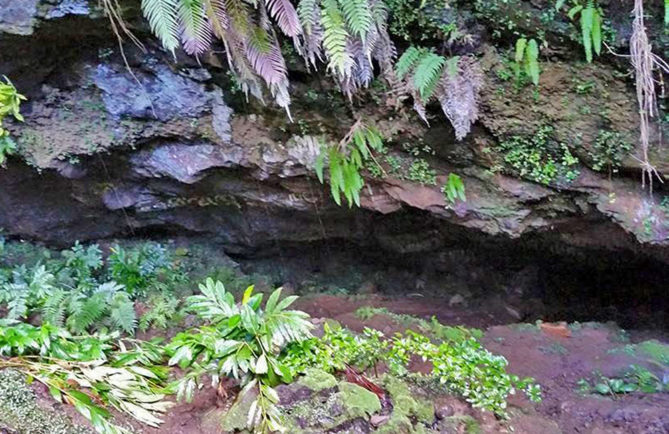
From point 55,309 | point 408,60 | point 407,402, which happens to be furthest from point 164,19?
point 407,402

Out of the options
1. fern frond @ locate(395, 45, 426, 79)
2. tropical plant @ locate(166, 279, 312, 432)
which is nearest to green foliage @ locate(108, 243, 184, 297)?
tropical plant @ locate(166, 279, 312, 432)

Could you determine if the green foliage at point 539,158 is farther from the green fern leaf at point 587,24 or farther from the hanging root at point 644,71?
the green fern leaf at point 587,24

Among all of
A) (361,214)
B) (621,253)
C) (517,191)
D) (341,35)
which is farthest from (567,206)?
(341,35)

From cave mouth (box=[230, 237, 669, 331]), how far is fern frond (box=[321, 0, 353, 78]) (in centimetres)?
344

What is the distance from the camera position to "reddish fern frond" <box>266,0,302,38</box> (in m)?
4.51

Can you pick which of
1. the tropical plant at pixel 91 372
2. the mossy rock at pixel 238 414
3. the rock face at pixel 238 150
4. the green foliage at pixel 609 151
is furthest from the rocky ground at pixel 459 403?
the green foliage at pixel 609 151

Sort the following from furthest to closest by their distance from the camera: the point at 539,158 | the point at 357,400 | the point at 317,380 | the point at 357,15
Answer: the point at 539,158
the point at 357,15
the point at 317,380
the point at 357,400

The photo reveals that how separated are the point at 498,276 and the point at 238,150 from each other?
160 inches

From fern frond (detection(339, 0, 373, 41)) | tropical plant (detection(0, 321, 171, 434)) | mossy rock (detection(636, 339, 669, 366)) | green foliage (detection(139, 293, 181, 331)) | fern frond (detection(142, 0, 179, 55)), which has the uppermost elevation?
fern frond (detection(339, 0, 373, 41))

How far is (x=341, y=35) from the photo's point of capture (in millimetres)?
4477

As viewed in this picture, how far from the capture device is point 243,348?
375 cm

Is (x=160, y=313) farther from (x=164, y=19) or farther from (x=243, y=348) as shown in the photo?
(x=164, y=19)

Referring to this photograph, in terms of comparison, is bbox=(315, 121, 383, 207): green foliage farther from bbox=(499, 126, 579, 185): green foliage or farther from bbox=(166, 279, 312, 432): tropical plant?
bbox=(166, 279, 312, 432): tropical plant

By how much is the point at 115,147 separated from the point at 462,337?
434 centimetres
